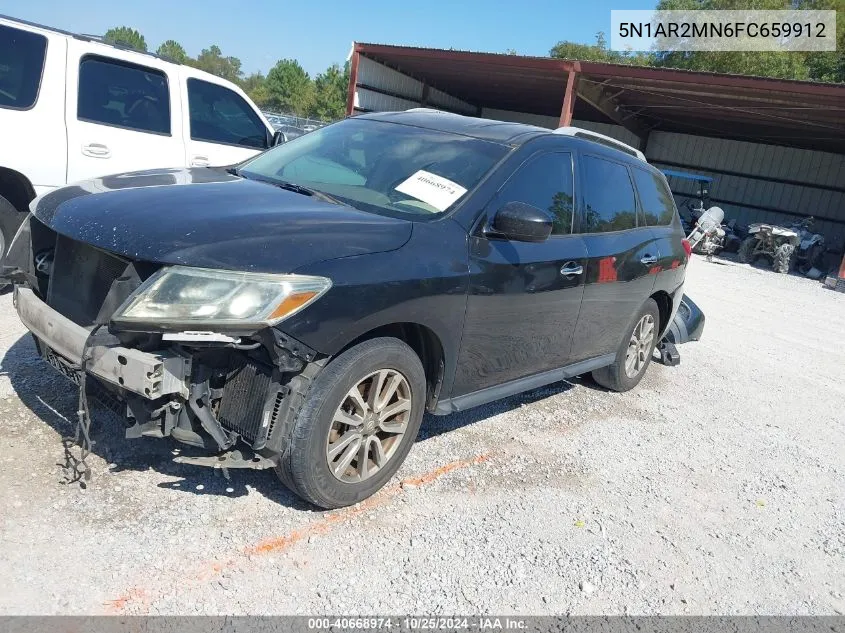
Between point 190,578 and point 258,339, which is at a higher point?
point 258,339

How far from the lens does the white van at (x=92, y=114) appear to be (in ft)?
17.2

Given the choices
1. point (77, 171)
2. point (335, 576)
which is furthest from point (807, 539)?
point (77, 171)

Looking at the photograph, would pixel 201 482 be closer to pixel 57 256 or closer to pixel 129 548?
pixel 129 548

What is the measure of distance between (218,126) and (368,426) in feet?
15.0

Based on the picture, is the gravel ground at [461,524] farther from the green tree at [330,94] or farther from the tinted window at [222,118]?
the green tree at [330,94]

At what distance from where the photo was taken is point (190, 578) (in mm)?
2613

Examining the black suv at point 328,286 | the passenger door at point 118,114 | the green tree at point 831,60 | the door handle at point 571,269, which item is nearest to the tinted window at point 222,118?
the passenger door at point 118,114

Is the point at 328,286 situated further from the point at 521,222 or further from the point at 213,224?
the point at 521,222

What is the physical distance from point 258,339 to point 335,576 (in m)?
1.01

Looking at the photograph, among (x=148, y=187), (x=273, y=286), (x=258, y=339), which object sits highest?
(x=148, y=187)

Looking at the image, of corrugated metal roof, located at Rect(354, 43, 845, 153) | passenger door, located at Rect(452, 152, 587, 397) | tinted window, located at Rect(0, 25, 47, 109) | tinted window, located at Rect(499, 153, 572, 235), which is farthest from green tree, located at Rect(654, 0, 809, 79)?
tinted window, located at Rect(0, 25, 47, 109)

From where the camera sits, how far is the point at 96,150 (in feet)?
18.6

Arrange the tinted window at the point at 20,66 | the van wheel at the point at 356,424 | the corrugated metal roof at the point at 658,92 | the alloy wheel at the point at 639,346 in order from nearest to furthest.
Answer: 1. the van wheel at the point at 356,424
2. the tinted window at the point at 20,66
3. the alloy wheel at the point at 639,346
4. the corrugated metal roof at the point at 658,92

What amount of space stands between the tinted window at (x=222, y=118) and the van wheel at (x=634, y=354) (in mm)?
4119
